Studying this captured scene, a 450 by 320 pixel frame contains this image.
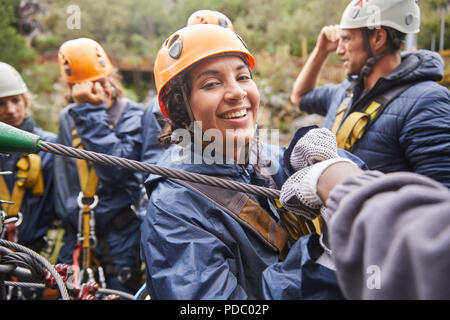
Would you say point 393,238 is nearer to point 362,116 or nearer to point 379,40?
point 362,116

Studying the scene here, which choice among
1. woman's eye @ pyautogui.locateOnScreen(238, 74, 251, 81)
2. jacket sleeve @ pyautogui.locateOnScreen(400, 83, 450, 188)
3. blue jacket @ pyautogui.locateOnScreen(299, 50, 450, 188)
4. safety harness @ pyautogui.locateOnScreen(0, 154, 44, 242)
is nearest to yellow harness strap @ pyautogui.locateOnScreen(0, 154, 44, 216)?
safety harness @ pyautogui.locateOnScreen(0, 154, 44, 242)

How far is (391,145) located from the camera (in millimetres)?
3039

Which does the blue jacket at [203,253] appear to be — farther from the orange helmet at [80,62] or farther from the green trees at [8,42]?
the green trees at [8,42]

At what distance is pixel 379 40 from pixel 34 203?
168 inches

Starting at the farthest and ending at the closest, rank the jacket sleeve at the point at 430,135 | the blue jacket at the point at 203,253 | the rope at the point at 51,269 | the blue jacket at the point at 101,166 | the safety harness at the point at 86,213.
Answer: the blue jacket at the point at 101,166
the safety harness at the point at 86,213
the jacket sleeve at the point at 430,135
the rope at the point at 51,269
the blue jacket at the point at 203,253

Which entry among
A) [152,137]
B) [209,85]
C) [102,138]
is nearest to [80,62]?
[102,138]

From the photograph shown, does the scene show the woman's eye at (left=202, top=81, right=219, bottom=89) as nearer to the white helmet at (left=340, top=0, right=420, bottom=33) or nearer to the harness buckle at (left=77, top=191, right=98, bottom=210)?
the white helmet at (left=340, top=0, right=420, bottom=33)

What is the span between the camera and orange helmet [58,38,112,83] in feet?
13.3

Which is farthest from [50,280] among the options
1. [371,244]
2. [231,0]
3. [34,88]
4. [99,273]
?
[231,0]

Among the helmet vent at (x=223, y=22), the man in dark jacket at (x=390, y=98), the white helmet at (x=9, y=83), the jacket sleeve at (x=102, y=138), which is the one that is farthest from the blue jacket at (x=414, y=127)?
the white helmet at (x=9, y=83)

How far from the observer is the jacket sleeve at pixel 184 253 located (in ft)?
5.14

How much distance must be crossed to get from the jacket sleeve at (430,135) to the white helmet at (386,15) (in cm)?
84

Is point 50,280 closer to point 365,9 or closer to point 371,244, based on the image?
point 371,244

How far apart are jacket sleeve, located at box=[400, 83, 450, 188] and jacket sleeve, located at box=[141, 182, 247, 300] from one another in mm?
2002
